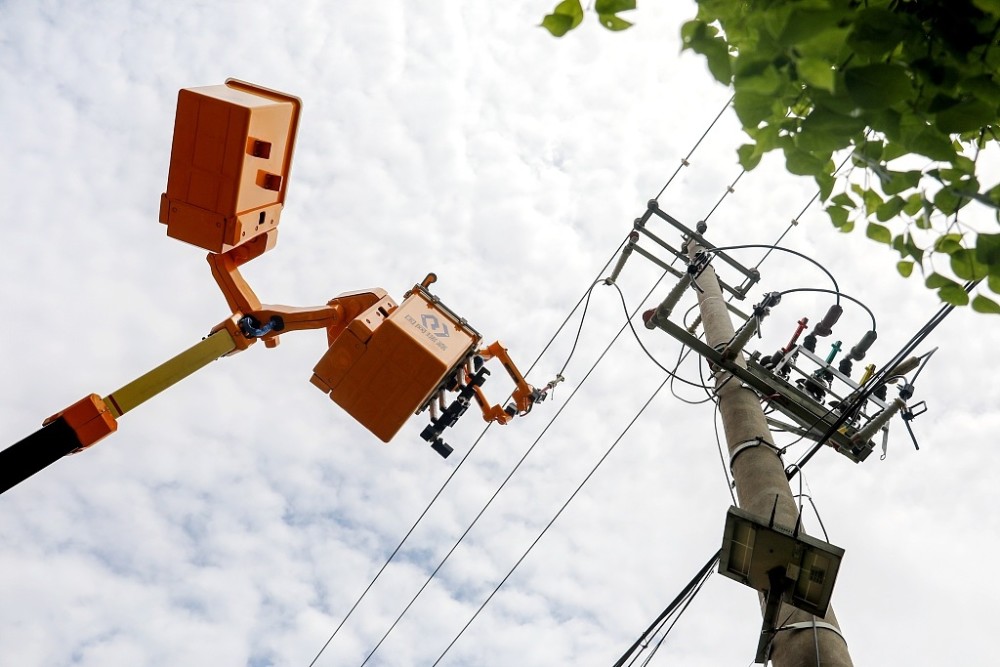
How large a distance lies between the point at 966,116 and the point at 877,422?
13.4 feet

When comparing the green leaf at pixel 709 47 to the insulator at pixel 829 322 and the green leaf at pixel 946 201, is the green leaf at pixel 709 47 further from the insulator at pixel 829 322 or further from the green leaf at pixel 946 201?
the insulator at pixel 829 322

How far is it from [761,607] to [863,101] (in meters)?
3.47

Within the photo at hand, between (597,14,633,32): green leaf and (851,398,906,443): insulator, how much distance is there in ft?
14.9

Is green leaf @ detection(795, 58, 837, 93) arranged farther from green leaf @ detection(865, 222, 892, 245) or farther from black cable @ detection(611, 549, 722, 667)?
black cable @ detection(611, 549, 722, 667)

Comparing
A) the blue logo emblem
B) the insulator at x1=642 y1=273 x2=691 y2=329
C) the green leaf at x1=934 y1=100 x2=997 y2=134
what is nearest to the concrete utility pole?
the insulator at x1=642 y1=273 x2=691 y2=329

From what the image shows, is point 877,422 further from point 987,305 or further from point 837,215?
point 987,305

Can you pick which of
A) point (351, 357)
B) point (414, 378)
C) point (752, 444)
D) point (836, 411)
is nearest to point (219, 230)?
point (351, 357)

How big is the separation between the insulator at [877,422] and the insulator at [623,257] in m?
3.03

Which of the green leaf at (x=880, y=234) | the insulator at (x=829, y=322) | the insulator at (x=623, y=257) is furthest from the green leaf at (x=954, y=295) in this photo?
the insulator at (x=623, y=257)

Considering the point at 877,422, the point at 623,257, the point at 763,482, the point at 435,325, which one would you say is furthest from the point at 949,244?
the point at 623,257

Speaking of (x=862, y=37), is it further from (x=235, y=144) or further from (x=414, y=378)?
(x=235, y=144)

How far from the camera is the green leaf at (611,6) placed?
1.91m

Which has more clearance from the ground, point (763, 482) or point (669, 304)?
point (669, 304)

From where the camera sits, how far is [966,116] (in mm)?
1841
